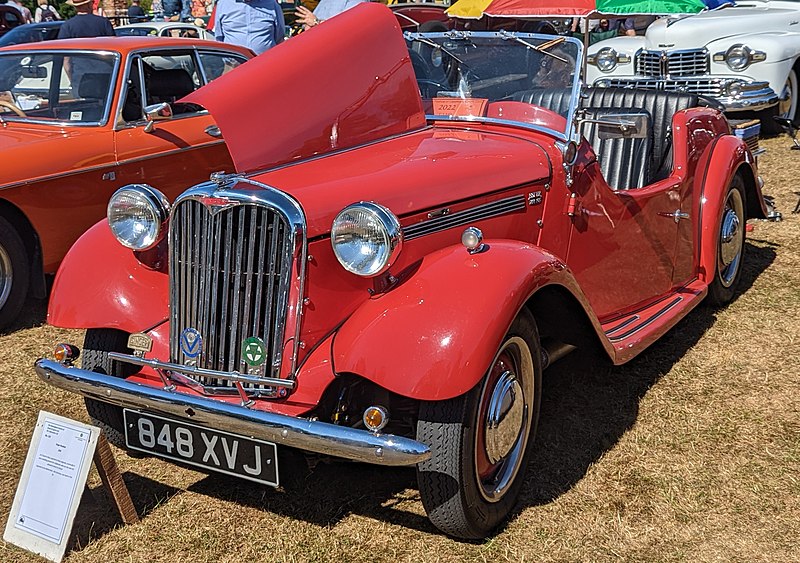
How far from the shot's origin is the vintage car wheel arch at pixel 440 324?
2594 mm

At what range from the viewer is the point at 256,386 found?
115 inches

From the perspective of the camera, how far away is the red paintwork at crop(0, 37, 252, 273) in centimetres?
514

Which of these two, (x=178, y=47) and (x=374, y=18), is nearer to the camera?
(x=374, y=18)

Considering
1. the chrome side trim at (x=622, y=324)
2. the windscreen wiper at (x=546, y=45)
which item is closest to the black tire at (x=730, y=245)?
the chrome side trim at (x=622, y=324)

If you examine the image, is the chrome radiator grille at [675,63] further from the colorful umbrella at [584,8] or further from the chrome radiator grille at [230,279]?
the chrome radiator grille at [230,279]

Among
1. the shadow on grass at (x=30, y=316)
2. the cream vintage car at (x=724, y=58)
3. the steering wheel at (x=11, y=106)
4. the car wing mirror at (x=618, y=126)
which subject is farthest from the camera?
the cream vintage car at (x=724, y=58)

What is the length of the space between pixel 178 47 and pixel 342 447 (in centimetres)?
448

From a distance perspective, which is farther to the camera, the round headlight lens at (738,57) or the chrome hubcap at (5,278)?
the round headlight lens at (738,57)

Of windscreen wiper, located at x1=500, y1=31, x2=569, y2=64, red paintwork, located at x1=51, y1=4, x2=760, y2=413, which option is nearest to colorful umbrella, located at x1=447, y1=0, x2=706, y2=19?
windscreen wiper, located at x1=500, y1=31, x2=569, y2=64

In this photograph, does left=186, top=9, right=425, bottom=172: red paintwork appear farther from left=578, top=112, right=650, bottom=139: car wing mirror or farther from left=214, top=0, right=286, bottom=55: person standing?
left=214, top=0, right=286, bottom=55: person standing

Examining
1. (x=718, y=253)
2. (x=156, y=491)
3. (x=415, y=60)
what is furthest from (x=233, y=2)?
(x=156, y=491)

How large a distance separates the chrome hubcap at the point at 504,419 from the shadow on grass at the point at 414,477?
23 cm

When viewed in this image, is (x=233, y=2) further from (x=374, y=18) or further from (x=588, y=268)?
(x=588, y=268)

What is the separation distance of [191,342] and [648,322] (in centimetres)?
223
